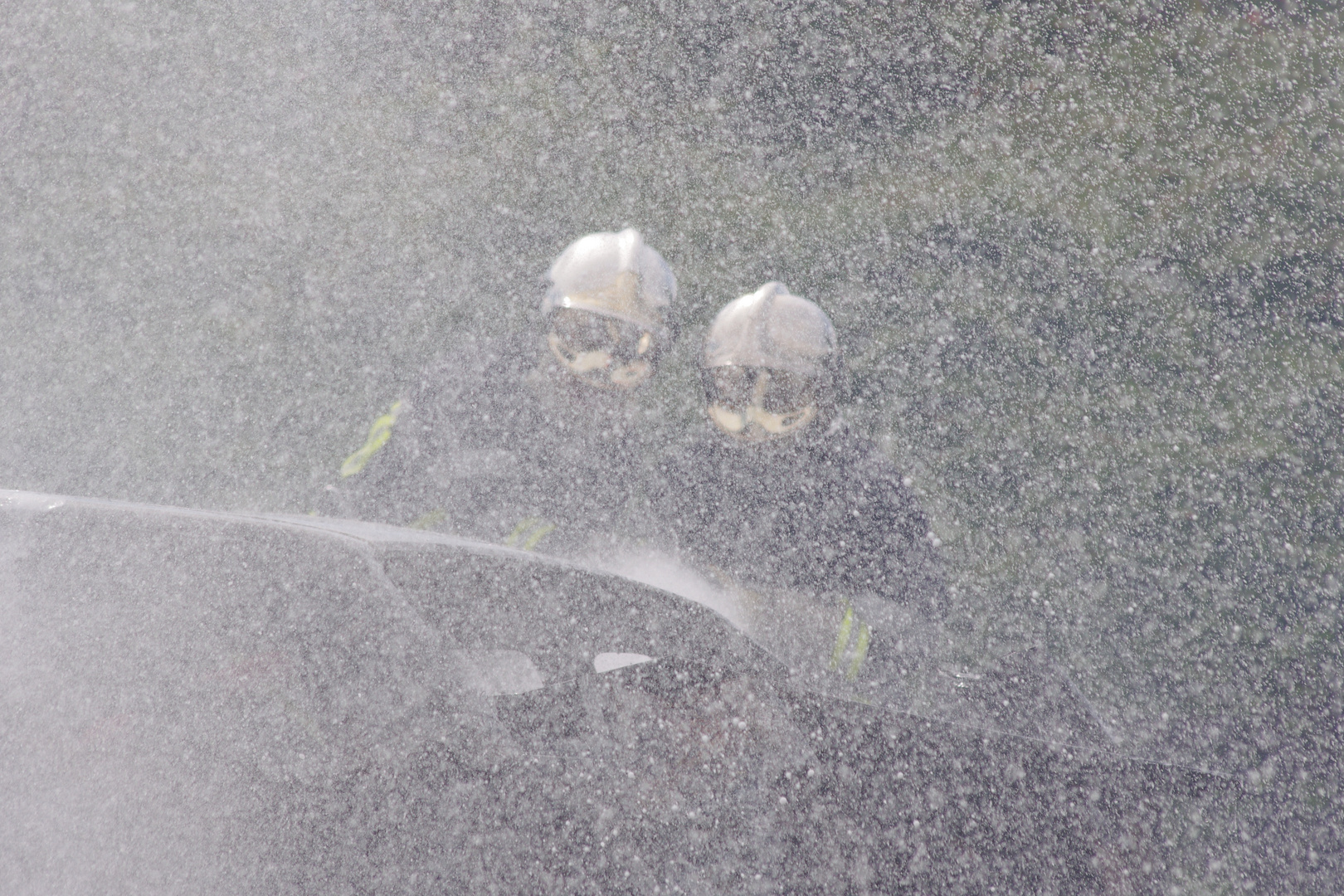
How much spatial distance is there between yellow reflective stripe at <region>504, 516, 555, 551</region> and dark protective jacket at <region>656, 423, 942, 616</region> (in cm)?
30

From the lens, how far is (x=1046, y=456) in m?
4.04

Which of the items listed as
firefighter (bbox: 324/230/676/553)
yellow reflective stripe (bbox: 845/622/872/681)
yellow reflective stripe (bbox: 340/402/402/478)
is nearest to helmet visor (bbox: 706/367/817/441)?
firefighter (bbox: 324/230/676/553)

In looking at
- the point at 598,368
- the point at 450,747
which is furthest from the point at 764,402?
the point at 450,747

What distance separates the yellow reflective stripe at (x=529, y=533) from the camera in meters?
1.87

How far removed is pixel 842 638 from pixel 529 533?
3.12ft

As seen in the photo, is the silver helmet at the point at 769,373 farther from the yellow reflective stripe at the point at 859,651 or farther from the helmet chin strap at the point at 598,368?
the yellow reflective stripe at the point at 859,651

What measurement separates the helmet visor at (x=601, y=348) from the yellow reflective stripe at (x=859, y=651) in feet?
3.15

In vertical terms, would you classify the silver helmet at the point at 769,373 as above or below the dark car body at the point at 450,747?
above

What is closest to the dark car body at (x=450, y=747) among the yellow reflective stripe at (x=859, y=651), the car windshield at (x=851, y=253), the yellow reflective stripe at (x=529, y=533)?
the yellow reflective stripe at (x=859, y=651)

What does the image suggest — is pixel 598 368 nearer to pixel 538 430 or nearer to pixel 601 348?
Result: pixel 601 348

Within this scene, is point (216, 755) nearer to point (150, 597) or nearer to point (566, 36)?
point (150, 597)

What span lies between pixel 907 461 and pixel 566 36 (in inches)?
129

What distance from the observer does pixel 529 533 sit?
1.90 meters

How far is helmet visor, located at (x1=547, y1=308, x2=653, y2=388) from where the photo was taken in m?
2.00
